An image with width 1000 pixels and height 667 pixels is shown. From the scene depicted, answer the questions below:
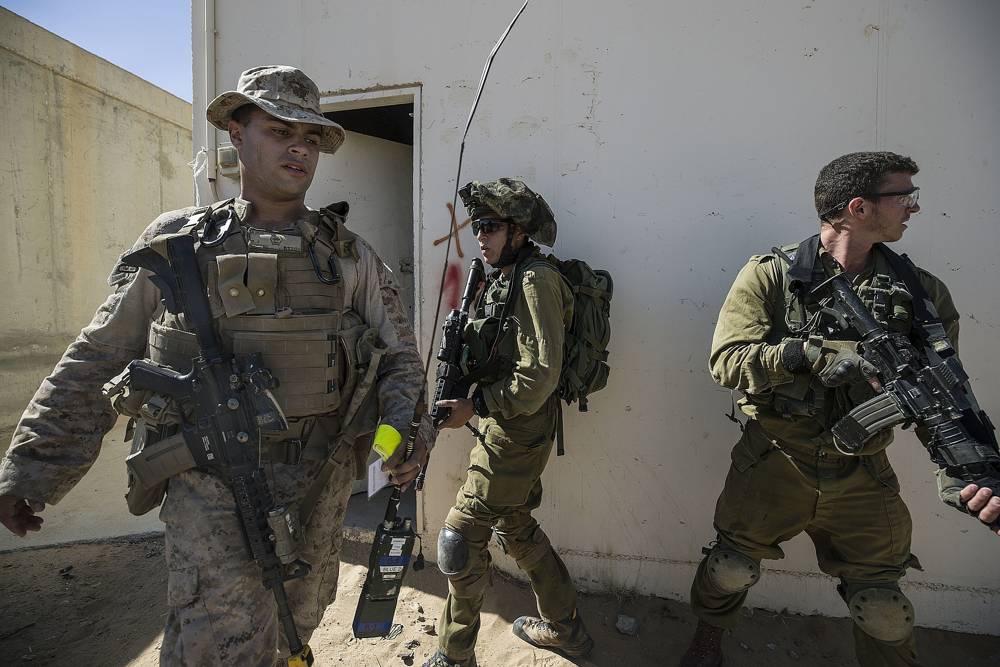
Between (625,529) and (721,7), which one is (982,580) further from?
(721,7)

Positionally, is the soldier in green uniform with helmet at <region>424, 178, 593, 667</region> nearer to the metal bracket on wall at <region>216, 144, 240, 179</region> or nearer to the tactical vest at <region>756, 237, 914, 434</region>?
the tactical vest at <region>756, 237, 914, 434</region>

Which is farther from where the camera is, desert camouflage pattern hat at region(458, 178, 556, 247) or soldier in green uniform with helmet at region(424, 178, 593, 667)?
desert camouflage pattern hat at region(458, 178, 556, 247)

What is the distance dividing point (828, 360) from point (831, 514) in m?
0.65

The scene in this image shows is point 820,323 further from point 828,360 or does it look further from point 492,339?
point 492,339

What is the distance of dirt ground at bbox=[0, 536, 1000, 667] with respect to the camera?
2.56 m

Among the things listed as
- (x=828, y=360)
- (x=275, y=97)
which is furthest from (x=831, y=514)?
(x=275, y=97)

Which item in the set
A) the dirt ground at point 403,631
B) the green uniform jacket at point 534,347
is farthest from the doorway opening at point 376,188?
the green uniform jacket at point 534,347

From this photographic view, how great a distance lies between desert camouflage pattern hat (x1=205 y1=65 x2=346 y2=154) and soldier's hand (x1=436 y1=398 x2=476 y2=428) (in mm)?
1189

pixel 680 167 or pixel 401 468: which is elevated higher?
pixel 680 167

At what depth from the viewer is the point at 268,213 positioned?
182 centimetres

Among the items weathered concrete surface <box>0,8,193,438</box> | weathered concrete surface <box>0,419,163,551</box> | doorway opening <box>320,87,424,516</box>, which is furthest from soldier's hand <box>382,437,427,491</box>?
weathered concrete surface <box>0,8,193,438</box>

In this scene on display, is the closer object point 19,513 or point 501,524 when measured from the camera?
point 19,513

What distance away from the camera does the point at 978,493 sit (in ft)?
5.66

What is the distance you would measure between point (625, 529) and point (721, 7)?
272 centimetres
